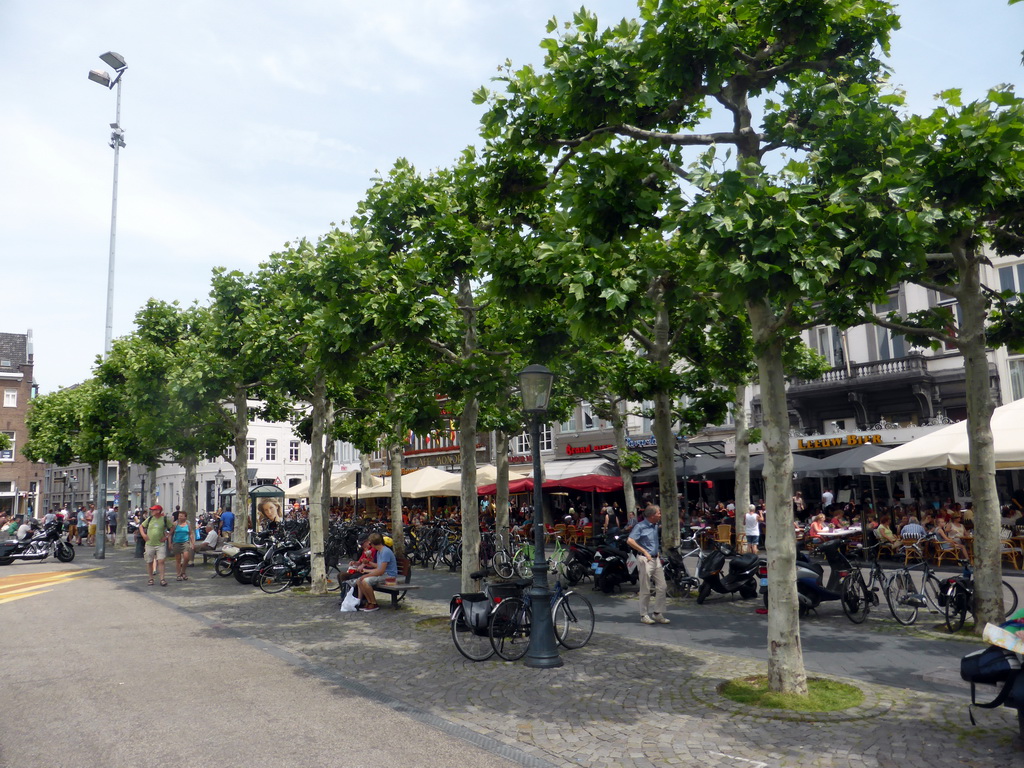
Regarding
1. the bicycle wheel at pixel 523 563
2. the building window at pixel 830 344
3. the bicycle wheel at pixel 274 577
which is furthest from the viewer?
the building window at pixel 830 344

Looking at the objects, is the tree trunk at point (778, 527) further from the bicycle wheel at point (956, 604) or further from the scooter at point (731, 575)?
the scooter at point (731, 575)

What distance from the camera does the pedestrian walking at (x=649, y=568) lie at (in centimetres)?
1180

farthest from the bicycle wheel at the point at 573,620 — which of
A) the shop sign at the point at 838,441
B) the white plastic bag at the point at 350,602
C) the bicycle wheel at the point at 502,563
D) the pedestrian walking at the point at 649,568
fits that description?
the shop sign at the point at 838,441

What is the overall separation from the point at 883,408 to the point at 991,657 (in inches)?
1025

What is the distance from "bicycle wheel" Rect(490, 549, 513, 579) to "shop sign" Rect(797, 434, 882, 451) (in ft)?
50.3

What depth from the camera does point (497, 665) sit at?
9.23 m

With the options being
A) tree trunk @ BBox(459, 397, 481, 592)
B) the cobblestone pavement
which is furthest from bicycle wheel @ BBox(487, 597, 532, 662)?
tree trunk @ BBox(459, 397, 481, 592)

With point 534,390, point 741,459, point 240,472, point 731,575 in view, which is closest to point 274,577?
point 240,472

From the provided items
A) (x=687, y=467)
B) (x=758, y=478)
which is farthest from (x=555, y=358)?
(x=758, y=478)

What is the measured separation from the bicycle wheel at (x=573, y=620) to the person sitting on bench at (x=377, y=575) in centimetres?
458

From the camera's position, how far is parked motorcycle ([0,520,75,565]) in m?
27.4

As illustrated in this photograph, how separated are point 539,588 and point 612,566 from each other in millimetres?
6515

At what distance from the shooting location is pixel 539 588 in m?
9.27

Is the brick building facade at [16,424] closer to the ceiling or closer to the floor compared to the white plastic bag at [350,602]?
closer to the ceiling
